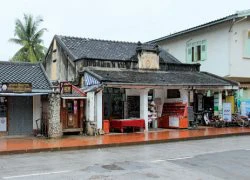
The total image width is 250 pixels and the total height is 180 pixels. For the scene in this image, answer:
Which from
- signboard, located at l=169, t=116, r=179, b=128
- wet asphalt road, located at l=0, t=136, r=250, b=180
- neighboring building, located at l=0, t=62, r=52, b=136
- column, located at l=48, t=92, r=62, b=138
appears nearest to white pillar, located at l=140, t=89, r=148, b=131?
signboard, located at l=169, t=116, r=179, b=128

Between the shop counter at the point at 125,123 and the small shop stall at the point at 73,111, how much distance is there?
1682mm

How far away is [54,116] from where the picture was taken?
17812 millimetres

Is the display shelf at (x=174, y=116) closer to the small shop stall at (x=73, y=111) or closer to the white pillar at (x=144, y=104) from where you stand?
the white pillar at (x=144, y=104)

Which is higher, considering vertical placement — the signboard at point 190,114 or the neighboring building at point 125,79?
the neighboring building at point 125,79

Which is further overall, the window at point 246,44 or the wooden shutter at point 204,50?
the wooden shutter at point 204,50

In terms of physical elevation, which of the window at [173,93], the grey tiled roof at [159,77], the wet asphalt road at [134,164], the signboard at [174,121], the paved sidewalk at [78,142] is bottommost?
the wet asphalt road at [134,164]

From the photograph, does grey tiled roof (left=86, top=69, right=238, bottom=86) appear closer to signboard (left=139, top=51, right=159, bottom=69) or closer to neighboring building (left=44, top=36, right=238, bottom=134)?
neighboring building (left=44, top=36, right=238, bottom=134)

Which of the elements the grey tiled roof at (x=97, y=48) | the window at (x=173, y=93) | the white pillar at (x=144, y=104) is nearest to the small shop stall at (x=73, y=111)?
the white pillar at (x=144, y=104)

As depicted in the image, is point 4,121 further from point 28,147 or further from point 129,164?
point 129,164

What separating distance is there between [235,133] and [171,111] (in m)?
4.38

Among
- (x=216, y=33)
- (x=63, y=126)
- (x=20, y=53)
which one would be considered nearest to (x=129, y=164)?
(x=63, y=126)

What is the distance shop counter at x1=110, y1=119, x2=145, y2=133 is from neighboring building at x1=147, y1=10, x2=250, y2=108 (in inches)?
319

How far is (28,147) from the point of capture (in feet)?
47.5

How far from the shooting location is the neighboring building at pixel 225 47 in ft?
81.7
